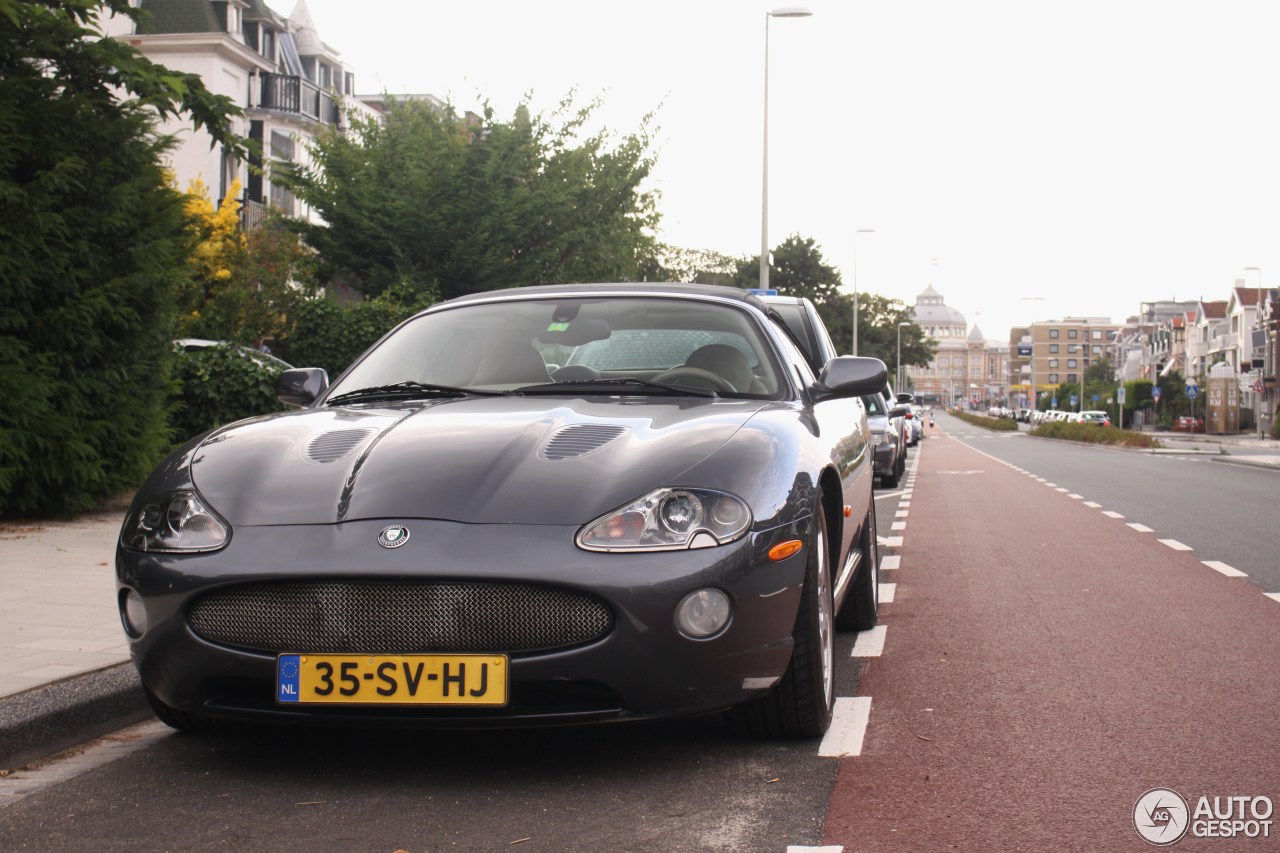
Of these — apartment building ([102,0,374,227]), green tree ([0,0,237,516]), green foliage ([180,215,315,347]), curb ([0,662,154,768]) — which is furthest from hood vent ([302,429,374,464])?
apartment building ([102,0,374,227])

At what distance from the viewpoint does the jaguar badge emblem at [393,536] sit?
3.81 metres

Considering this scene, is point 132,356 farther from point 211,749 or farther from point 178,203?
point 211,749

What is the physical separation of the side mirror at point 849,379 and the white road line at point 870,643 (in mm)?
1322

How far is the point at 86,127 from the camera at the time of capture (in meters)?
10.4

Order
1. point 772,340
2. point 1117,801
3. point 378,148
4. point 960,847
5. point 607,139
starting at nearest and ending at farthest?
point 960,847, point 1117,801, point 772,340, point 378,148, point 607,139

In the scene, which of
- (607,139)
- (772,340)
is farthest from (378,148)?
(772,340)

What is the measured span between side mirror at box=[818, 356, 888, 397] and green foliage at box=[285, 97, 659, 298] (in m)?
13.4

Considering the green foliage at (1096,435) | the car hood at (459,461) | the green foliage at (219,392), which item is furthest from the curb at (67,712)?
the green foliage at (1096,435)

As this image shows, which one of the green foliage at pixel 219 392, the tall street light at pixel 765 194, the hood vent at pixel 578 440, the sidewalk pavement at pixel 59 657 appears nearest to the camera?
the hood vent at pixel 578 440

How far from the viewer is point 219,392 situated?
13164 mm

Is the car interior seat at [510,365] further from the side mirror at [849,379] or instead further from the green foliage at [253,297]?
the green foliage at [253,297]

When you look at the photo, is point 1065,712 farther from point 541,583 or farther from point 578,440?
point 541,583

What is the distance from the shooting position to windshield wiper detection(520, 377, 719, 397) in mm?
4984

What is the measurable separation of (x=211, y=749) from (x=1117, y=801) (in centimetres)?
263
